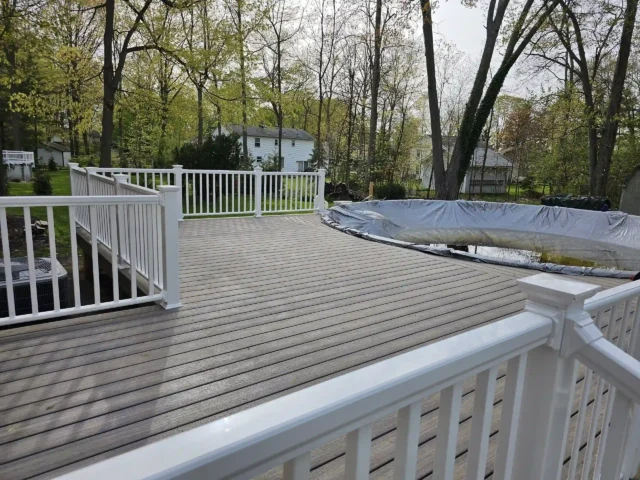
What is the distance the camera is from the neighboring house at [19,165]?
62.8 ft

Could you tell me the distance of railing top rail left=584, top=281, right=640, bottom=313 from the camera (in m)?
1.31

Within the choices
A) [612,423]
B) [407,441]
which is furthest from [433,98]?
[407,441]

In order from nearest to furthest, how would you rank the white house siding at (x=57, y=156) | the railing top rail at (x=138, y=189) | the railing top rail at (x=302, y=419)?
the railing top rail at (x=302, y=419), the railing top rail at (x=138, y=189), the white house siding at (x=57, y=156)

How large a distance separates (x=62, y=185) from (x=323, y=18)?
529 inches

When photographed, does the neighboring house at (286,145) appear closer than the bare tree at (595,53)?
No

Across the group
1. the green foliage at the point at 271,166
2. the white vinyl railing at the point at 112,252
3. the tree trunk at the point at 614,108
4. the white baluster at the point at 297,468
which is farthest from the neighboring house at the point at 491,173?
the white baluster at the point at 297,468

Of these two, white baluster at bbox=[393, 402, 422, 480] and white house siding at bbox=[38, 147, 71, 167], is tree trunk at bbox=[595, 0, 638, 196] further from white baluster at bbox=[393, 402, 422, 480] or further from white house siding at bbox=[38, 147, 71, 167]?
white house siding at bbox=[38, 147, 71, 167]

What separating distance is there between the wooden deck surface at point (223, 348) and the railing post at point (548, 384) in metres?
0.62

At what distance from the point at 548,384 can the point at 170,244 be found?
2.78 metres

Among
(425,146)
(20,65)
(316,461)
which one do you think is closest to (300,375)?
(316,461)

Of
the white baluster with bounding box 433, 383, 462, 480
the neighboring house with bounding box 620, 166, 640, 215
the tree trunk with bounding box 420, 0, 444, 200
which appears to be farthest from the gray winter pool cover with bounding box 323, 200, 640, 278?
the white baluster with bounding box 433, 383, 462, 480

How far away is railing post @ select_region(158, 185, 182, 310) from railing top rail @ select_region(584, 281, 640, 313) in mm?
2661

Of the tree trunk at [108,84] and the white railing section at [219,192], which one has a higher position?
the tree trunk at [108,84]

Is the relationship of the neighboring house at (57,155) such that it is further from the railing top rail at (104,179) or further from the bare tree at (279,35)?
the railing top rail at (104,179)
